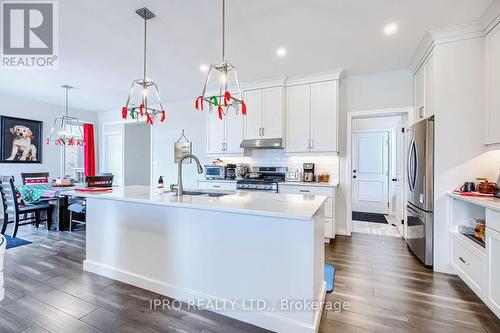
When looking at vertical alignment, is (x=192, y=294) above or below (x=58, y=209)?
below

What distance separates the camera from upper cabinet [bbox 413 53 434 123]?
283cm

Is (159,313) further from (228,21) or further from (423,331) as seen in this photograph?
(228,21)

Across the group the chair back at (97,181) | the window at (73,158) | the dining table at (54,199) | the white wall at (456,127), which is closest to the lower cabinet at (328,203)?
the white wall at (456,127)

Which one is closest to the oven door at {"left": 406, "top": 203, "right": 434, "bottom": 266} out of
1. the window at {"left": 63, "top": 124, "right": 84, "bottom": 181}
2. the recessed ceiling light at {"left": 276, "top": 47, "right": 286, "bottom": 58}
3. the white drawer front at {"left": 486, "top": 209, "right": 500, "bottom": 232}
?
the white drawer front at {"left": 486, "top": 209, "right": 500, "bottom": 232}

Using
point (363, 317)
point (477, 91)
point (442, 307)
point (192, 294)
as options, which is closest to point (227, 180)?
point (192, 294)

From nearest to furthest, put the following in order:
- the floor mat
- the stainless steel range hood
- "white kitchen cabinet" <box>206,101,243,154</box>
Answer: the stainless steel range hood → "white kitchen cabinet" <box>206,101,243,154</box> → the floor mat

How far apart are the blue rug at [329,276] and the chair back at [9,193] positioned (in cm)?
467

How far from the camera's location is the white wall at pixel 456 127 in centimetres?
255

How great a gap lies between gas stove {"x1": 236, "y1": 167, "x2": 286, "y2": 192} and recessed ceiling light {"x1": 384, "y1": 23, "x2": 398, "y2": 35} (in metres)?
2.41

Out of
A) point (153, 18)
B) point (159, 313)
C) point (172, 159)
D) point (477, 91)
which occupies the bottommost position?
point (159, 313)

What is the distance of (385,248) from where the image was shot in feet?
11.2

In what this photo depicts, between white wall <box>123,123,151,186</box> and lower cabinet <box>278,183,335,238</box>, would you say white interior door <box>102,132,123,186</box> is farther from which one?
lower cabinet <box>278,183,335,238</box>

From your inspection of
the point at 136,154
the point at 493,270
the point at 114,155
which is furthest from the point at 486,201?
the point at 114,155

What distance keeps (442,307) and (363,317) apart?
730 millimetres
